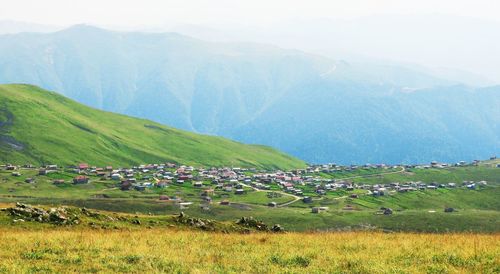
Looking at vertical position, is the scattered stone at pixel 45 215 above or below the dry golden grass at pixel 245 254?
below

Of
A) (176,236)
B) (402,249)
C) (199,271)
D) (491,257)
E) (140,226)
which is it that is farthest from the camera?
(140,226)

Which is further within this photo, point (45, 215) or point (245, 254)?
point (45, 215)

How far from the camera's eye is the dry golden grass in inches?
914

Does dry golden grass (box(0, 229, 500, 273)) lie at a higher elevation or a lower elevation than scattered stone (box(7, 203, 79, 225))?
higher

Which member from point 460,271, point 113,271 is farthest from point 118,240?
point 460,271

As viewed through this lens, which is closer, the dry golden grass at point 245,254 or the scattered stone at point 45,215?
the dry golden grass at point 245,254

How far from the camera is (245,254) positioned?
2716 centimetres

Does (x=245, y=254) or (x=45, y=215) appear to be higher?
(x=245, y=254)

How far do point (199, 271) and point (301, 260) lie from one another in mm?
6101

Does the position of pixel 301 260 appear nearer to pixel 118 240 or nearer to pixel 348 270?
pixel 348 270

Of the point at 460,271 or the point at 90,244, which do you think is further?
the point at 90,244

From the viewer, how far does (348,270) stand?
23234mm

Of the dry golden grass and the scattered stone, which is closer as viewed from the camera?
the dry golden grass

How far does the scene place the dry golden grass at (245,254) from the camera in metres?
23.2
